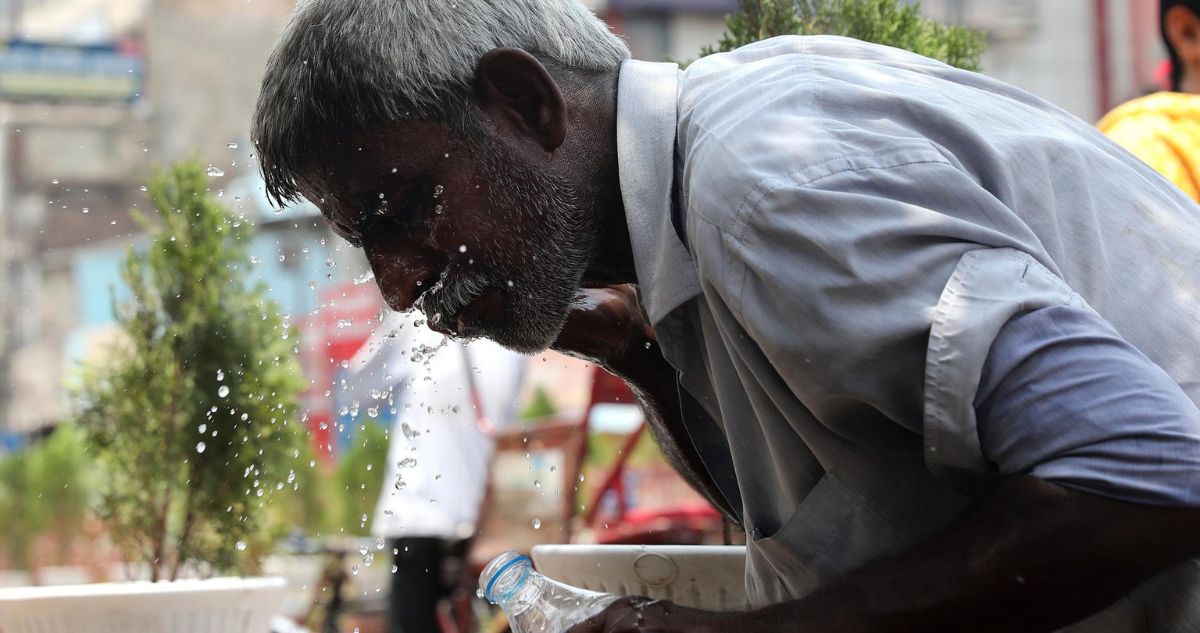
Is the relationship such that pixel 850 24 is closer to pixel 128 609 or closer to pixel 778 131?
pixel 778 131

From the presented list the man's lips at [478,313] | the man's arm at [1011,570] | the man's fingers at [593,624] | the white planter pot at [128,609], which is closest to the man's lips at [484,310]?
the man's lips at [478,313]

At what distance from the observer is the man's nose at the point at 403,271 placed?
192 centimetres

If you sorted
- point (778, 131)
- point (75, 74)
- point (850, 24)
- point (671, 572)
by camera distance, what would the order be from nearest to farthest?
point (778, 131)
point (671, 572)
point (850, 24)
point (75, 74)

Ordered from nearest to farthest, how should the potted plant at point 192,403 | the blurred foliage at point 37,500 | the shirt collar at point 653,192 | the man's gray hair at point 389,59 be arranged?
the shirt collar at point 653,192
the man's gray hair at point 389,59
the potted plant at point 192,403
the blurred foliage at point 37,500

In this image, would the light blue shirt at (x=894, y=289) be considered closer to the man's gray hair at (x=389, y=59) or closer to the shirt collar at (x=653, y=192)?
the shirt collar at (x=653, y=192)

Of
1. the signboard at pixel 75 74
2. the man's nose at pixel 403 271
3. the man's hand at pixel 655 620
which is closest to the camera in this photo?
A: the man's hand at pixel 655 620

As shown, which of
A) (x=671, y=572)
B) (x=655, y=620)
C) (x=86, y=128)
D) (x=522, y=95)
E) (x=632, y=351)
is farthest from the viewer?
(x=86, y=128)

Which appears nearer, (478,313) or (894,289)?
(894,289)

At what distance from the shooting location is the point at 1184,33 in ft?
12.1

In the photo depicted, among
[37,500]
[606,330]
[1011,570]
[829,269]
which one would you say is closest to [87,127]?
[37,500]

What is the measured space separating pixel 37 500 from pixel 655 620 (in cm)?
1737

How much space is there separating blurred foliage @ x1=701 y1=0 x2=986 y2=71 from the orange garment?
0.58 m

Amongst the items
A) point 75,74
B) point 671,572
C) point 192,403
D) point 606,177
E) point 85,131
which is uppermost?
point 606,177

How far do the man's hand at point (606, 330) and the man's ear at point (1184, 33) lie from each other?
2068 mm
